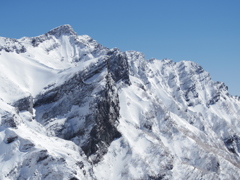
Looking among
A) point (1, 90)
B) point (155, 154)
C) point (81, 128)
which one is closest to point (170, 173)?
point (155, 154)

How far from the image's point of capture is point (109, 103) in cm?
19288

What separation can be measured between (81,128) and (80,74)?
3275cm

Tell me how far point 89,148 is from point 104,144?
38.3ft

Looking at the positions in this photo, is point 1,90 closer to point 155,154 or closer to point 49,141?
point 49,141

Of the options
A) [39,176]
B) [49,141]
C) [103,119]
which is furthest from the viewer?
[103,119]

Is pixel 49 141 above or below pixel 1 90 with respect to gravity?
below

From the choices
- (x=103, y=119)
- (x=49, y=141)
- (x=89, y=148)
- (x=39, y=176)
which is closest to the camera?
(x=39, y=176)

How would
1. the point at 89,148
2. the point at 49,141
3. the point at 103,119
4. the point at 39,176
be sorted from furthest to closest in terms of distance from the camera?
the point at 103,119 < the point at 89,148 < the point at 49,141 < the point at 39,176

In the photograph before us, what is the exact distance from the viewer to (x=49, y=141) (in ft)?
473

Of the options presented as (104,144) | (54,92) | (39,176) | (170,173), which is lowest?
(39,176)

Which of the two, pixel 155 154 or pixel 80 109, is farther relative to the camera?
pixel 155 154

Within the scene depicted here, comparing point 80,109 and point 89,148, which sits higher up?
point 80,109

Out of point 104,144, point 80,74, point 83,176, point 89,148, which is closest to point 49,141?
point 83,176

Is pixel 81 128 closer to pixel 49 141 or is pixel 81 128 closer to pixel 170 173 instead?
pixel 49 141
